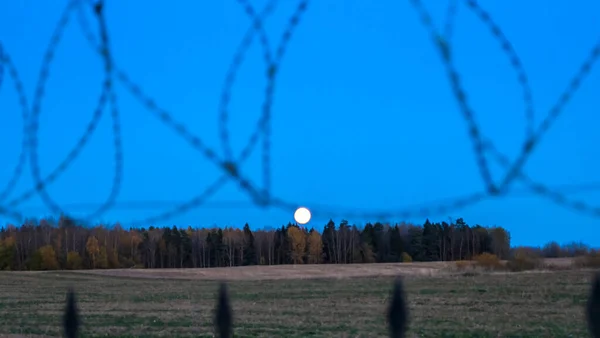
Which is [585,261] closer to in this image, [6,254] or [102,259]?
[102,259]

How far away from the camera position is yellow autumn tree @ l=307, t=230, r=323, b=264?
2958 inches

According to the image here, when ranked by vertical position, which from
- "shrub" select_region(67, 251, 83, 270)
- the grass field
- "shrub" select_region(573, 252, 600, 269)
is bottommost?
the grass field

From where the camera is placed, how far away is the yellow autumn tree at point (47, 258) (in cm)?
7406

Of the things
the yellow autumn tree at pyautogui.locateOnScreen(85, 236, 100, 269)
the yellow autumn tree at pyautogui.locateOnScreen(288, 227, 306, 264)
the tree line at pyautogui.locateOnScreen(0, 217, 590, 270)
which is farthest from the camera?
the yellow autumn tree at pyautogui.locateOnScreen(85, 236, 100, 269)

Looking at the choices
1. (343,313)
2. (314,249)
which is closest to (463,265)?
(314,249)

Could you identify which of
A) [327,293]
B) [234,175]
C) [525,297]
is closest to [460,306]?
[525,297]

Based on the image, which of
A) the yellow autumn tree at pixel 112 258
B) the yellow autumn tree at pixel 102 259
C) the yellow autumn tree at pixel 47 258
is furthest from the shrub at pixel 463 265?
the yellow autumn tree at pixel 47 258

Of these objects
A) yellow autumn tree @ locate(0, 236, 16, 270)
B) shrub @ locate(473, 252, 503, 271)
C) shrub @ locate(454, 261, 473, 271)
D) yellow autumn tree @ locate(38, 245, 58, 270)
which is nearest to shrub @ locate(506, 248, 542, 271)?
shrub @ locate(473, 252, 503, 271)

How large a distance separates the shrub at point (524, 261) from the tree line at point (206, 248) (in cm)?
740

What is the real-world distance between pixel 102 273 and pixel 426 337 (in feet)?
177

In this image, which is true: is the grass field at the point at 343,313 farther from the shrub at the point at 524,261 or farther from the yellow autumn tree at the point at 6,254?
the yellow autumn tree at the point at 6,254

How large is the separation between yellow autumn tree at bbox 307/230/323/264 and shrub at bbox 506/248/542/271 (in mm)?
21105

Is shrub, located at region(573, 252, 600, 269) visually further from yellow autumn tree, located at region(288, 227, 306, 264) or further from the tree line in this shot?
yellow autumn tree, located at region(288, 227, 306, 264)

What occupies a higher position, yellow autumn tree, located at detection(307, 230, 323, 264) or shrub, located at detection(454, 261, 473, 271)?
yellow autumn tree, located at detection(307, 230, 323, 264)
